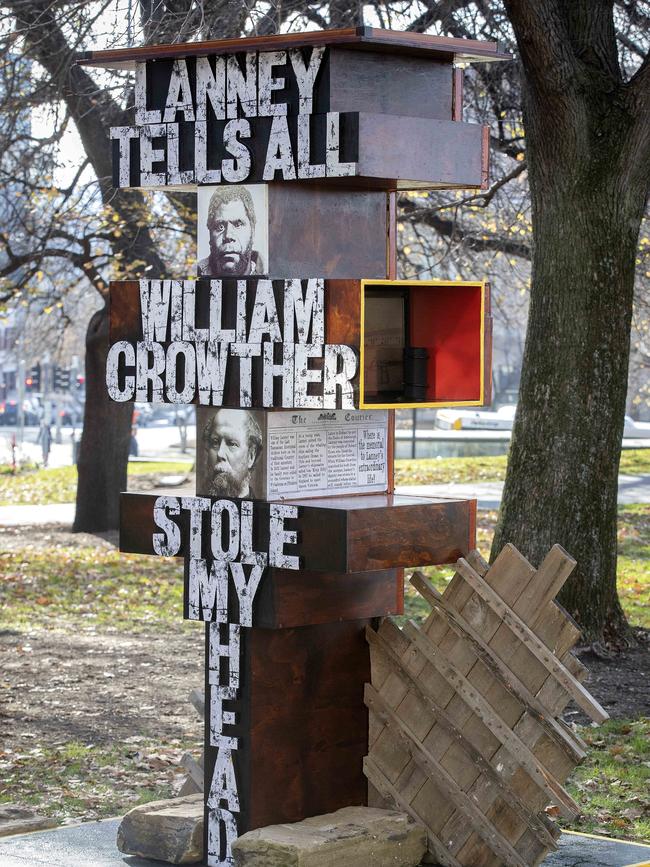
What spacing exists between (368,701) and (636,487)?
19.6 meters

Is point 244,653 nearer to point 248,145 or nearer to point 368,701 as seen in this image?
point 368,701

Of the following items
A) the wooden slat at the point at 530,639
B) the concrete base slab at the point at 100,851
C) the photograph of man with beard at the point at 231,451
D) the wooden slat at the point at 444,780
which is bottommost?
the concrete base slab at the point at 100,851

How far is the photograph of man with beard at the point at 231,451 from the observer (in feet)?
18.2

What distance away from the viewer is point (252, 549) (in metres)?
5.52

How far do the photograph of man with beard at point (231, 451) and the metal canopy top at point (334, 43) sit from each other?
4.68 ft

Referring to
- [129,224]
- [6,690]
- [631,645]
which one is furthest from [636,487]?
[6,690]

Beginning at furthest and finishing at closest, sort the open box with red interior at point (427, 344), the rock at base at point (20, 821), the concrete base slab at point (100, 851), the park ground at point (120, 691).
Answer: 1. the park ground at point (120, 691)
2. the rock at base at point (20, 821)
3. the open box with red interior at point (427, 344)
4. the concrete base slab at point (100, 851)

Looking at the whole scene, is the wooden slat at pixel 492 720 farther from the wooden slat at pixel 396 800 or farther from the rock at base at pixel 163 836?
Answer: the rock at base at pixel 163 836

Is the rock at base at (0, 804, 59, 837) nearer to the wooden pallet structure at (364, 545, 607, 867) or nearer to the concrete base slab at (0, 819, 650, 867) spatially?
the concrete base slab at (0, 819, 650, 867)

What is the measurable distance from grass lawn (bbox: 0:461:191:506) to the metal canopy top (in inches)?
717

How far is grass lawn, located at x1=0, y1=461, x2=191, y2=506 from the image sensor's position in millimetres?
24047

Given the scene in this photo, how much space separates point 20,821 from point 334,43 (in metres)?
3.85

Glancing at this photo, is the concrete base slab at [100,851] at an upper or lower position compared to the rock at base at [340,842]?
lower

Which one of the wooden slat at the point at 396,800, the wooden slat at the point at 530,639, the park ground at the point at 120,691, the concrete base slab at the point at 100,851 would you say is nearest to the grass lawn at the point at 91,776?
the park ground at the point at 120,691
